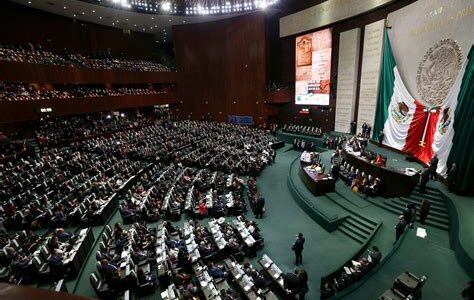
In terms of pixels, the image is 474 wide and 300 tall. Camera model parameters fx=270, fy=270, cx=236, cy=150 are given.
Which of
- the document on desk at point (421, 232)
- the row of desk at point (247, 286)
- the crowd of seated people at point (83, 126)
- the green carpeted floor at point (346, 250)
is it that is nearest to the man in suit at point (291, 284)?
the row of desk at point (247, 286)

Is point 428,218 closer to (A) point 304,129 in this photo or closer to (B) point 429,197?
(B) point 429,197

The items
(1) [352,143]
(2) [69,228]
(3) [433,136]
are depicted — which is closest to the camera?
(2) [69,228]

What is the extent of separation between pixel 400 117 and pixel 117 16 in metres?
28.3

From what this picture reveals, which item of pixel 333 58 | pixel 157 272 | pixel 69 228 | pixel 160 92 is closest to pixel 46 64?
pixel 160 92

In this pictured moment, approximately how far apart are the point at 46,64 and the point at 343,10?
2462 centimetres

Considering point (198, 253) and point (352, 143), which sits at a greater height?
point (352, 143)

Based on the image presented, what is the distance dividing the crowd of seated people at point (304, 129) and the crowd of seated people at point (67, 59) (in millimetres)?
18588

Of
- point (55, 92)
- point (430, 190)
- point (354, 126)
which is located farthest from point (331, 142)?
point (55, 92)

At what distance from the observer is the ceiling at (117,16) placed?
24297 millimetres

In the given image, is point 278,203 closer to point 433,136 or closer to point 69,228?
point 433,136

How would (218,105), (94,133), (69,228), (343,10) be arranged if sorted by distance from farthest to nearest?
1. (218,105)
2. (94,133)
3. (343,10)
4. (69,228)

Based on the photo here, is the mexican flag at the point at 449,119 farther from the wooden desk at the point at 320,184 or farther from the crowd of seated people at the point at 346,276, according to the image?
the crowd of seated people at the point at 346,276

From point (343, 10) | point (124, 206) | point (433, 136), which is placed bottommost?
point (124, 206)

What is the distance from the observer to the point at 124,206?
12016 mm
